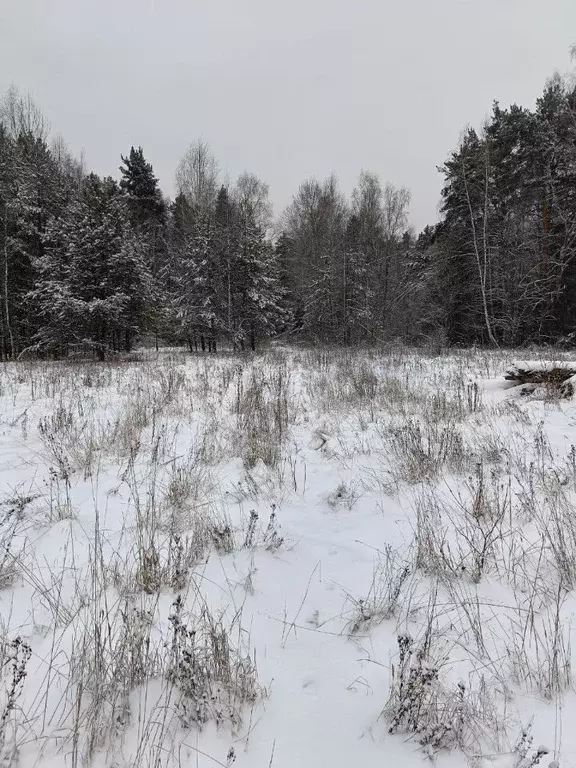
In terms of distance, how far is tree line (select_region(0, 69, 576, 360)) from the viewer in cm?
1484

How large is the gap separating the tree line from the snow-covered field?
12.7m

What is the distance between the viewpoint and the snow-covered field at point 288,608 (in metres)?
1.18

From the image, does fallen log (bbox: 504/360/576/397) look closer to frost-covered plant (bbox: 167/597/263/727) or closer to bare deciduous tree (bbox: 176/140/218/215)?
frost-covered plant (bbox: 167/597/263/727)

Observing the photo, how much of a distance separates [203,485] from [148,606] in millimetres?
1351

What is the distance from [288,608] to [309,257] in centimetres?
2803

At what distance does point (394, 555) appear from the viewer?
2.17 metres

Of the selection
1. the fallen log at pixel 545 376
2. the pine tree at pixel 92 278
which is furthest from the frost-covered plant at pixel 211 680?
the pine tree at pixel 92 278

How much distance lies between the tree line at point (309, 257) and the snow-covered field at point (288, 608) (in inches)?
502

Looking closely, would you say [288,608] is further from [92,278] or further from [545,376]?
[92,278]

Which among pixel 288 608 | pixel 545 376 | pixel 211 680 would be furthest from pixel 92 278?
pixel 211 680

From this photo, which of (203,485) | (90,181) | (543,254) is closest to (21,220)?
(90,181)

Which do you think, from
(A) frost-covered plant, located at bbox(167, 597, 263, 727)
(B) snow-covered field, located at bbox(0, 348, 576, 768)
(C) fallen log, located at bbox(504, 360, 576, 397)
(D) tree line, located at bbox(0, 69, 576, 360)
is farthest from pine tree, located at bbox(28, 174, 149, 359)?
(A) frost-covered plant, located at bbox(167, 597, 263, 727)

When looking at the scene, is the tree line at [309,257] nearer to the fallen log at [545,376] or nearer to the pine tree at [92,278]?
the pine tree at [92,278]

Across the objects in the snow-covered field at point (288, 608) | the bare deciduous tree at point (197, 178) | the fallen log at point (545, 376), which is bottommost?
the snow-covered field at point (288, 608)
